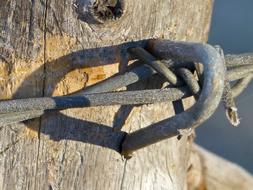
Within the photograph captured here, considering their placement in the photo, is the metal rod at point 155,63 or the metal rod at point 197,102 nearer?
the metal rod at point 197,102

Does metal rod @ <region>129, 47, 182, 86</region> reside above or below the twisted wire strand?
above

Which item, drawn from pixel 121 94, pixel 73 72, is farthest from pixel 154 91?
pixel 73 72

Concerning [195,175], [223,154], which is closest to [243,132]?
[223,154]

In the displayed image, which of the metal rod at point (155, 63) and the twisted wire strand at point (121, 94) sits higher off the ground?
the metal rod at point (155, 63)

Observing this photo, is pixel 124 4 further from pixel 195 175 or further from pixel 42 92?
pixel 195 175

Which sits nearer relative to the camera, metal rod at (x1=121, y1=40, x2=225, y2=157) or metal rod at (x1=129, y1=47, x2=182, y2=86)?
metal rod at (x1=121, y1=40, x2=225, y2=157)
